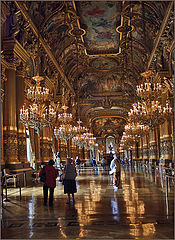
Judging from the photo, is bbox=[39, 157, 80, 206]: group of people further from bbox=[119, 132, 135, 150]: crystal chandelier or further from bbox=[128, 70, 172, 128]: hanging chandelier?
bbox=[119, 132, 135, 150]: crystal chandelier

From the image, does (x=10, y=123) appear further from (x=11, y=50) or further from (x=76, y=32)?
(x=76, y=32)

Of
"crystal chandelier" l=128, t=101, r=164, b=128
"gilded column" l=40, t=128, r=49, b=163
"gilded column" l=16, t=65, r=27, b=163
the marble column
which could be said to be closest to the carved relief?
"crystal chandelier" l=128, t=101, r=164, b=128

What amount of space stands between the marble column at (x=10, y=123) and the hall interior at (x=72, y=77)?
0.04m

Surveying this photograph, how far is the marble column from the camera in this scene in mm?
10898

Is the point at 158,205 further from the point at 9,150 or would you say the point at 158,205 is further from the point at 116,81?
the point at 116,81

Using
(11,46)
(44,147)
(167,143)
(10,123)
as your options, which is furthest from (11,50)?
(167,143)

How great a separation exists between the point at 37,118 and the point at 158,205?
19.6 feet

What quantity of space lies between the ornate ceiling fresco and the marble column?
2.38 metres

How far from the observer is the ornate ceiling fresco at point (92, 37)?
14.1 m

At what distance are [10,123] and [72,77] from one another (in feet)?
49.8

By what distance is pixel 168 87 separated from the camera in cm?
1528

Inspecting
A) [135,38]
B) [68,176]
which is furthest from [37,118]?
[135,38]

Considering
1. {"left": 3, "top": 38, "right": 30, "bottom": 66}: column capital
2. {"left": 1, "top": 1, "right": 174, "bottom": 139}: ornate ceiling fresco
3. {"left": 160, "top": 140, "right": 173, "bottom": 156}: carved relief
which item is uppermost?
{"left": 1, "top": 1, "right": 174, "bottom": 139}: ornate ceiling fresco

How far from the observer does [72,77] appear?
2570 centimetres
